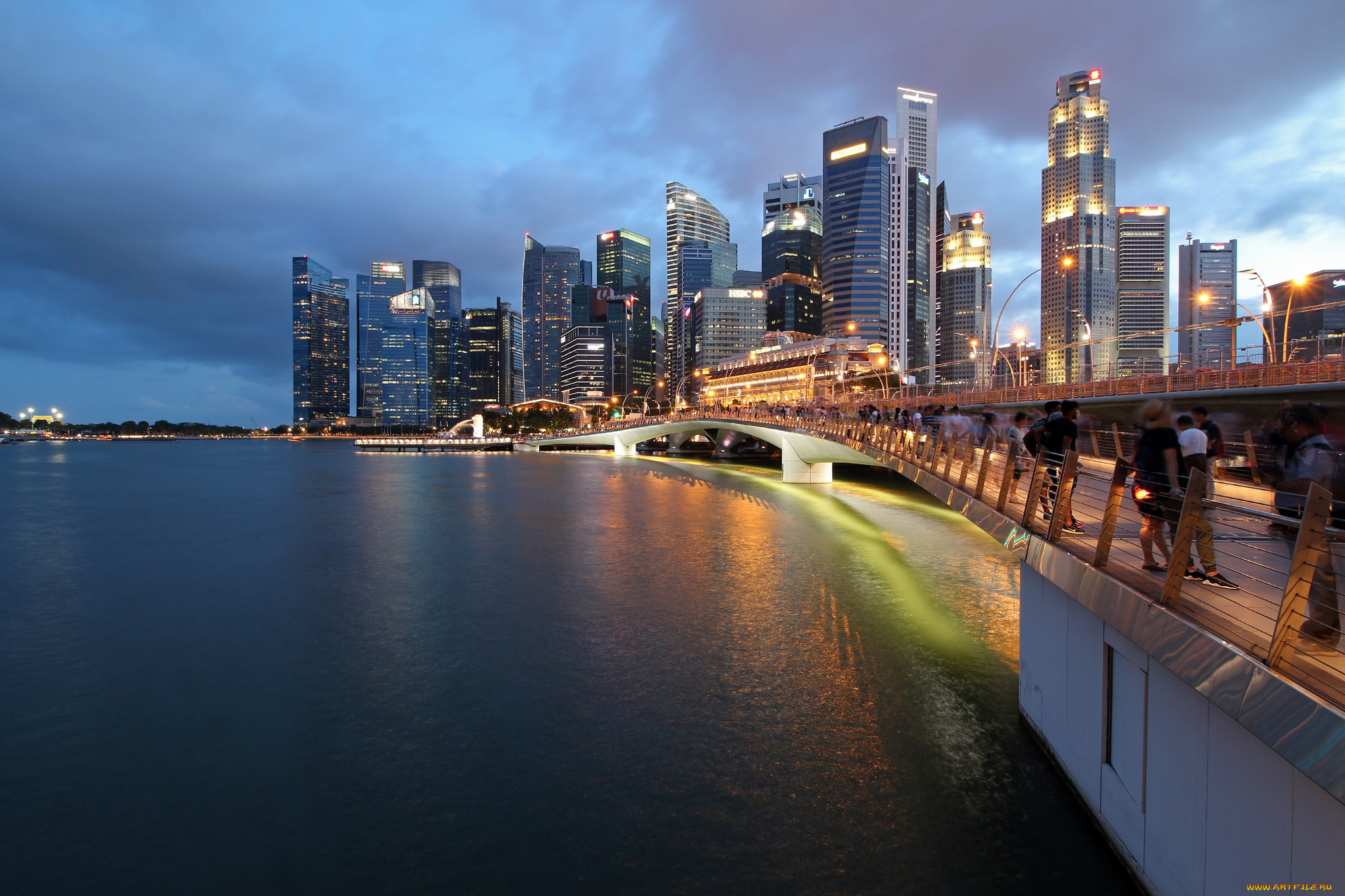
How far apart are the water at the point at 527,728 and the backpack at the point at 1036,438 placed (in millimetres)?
3572

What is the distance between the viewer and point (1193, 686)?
4.65 m

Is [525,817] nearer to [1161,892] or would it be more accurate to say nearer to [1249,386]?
[1161,892]

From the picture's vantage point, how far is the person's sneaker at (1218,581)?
18.4ft

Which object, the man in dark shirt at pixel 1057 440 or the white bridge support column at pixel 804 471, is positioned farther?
the white bridge support column at pixel 804 471

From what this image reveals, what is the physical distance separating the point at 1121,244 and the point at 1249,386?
674 feet

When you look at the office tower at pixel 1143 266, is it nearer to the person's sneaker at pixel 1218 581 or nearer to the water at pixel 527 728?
the water at pixel 527 728

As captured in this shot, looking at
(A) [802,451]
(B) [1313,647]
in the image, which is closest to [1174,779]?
(B) [1313,647]

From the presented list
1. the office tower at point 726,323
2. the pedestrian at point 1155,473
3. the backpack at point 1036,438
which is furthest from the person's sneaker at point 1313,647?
the office tower at point 726,323

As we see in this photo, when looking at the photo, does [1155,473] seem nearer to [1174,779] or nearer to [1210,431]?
[1174,779]

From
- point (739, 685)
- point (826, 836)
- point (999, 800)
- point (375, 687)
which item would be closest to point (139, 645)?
point (375, 687)

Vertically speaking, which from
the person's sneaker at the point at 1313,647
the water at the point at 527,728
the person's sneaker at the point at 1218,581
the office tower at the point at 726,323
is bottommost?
the water at the point at 527,728

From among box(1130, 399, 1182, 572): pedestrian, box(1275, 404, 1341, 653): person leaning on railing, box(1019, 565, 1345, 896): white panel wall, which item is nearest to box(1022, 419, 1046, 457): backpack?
box(1019, 565, 1345, 896): white panel wall

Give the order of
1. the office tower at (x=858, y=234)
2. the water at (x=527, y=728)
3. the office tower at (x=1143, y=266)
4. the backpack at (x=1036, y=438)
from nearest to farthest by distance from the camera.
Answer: the water at (x=527, y=728) < the backpack at (x=1036, y=438) < the office tower at (x=858, y=234) < the office tower at (x=1143, y=266)

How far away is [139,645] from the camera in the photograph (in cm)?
1346
